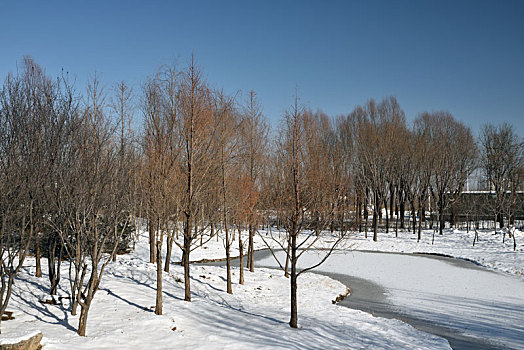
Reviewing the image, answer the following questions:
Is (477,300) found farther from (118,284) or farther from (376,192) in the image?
(376,192)

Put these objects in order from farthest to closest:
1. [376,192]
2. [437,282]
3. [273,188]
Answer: [376,192] < [437,282] < [273,188]

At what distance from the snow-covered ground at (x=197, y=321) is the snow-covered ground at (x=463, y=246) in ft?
25.8

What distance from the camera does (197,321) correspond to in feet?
31.3

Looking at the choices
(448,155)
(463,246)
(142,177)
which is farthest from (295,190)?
(448,155)

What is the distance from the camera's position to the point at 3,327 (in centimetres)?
809

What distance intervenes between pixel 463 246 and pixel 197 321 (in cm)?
2141

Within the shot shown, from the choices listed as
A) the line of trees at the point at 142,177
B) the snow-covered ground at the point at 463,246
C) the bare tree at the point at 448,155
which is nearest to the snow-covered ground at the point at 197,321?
the line of trees at the point at 142,177

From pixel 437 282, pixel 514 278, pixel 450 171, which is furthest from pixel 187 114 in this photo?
pixel 450 171

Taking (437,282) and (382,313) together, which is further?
(437,282)

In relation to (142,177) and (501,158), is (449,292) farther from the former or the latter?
(501,158)

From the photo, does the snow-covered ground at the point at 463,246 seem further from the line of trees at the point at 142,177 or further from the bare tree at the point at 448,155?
the line of trees at the point at 142,177

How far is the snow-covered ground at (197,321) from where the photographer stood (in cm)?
810

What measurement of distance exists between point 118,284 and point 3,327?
13.7 feet

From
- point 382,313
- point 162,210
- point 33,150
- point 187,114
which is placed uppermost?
point 187,114
